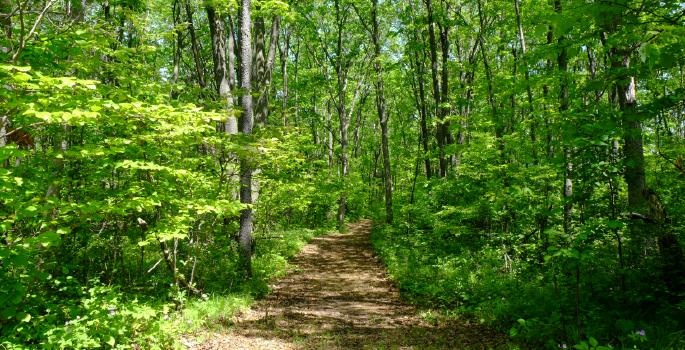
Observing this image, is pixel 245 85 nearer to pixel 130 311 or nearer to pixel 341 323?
pixel 130 311

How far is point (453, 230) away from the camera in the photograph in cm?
819

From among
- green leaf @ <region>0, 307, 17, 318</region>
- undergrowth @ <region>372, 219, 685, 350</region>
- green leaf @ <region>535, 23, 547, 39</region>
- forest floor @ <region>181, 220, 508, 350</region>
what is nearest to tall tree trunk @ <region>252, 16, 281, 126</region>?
forest floor @ <region>181, 220, 508, 350</region>

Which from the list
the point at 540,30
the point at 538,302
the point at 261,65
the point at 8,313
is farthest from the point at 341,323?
the point at 261,65

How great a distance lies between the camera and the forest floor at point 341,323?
4438 millimetres

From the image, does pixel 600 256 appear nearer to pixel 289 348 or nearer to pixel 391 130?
pixel 289 348

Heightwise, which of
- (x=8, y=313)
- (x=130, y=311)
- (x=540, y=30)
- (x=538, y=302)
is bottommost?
(x=538, y=302)

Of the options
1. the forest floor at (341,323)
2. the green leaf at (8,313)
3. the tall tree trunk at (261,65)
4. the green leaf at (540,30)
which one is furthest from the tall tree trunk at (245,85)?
the green leaf at (540,30)

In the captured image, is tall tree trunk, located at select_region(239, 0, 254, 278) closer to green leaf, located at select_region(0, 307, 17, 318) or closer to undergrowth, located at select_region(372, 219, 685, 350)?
undergrowth, located at select_region(372, 219, 685, 350)

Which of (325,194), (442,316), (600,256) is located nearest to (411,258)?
(442,316)

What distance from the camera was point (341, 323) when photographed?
212 inches

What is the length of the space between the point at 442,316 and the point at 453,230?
321 cm

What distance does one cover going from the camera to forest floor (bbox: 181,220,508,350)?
4.44 metres

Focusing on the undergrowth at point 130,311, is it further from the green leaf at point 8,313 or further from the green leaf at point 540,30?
the green leaf at point 540,30

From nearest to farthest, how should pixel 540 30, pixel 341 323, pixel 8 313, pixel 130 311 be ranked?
1. pixel 540 30
2. pixel 8 313
3. pixel 130 311
4. pixel 341 323
